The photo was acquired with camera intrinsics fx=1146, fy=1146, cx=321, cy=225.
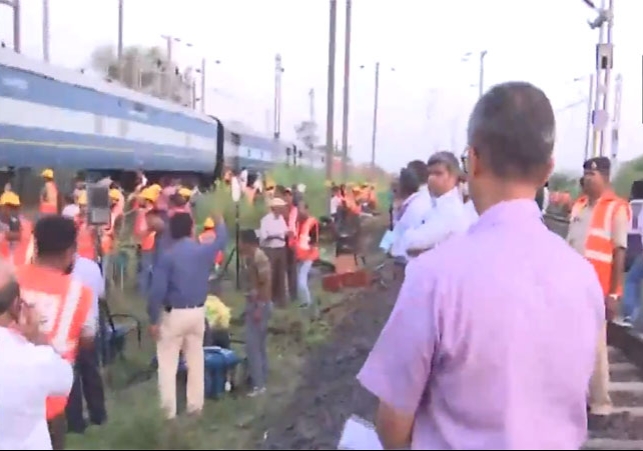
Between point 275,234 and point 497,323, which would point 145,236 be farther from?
point 497,323

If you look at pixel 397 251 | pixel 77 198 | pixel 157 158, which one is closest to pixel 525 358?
pixel 397 251

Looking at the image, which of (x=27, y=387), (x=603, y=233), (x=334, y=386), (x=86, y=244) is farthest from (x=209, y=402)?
(x=27, y=387)

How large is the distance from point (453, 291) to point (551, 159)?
392mm

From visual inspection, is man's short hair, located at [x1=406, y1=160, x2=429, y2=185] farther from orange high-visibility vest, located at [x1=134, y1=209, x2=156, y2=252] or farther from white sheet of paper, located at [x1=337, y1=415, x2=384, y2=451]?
white sheet of paper, located at [x1=337, y1=415, x2=384, y2=451]

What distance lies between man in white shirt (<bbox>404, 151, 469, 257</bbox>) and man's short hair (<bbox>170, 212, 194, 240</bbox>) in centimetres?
206

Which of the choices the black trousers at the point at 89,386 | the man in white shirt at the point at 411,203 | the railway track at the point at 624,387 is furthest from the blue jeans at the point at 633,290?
the black trousers at the point at 89,386

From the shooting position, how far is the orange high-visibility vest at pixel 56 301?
5.29 metres

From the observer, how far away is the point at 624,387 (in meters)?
8.17

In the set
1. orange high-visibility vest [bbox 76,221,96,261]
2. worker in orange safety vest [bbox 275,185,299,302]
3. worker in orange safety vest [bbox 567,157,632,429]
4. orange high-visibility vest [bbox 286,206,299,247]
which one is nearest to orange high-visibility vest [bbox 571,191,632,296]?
worker in orange safety vest [bbox 567,157,632,429]

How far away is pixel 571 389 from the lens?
94.4 inches

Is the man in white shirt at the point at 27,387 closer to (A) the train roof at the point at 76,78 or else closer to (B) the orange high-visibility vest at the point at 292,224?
(B) the orange high-visibility vest at the point at 292,224

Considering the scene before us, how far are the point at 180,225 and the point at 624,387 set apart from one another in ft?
11.3

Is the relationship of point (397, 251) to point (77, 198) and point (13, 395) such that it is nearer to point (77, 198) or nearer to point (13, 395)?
point (13, 395)

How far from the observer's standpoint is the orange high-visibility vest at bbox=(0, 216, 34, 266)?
865 centimetres
